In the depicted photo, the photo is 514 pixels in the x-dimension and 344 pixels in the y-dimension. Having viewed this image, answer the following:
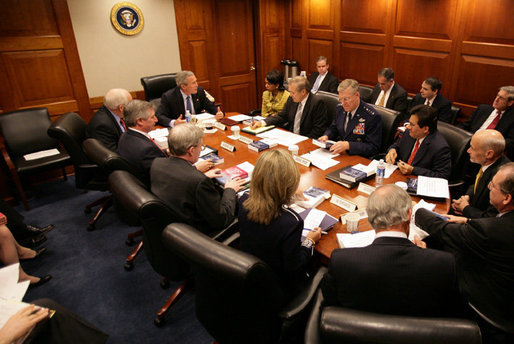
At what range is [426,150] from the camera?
281 cm

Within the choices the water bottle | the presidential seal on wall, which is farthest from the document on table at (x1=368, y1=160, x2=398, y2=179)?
the presidential seal on wall

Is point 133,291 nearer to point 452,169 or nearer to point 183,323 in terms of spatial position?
point 183,323

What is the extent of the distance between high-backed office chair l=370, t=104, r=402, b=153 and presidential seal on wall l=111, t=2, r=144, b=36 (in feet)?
12.3

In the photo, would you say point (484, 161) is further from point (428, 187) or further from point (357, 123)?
point (357, 123)

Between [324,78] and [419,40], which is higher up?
[419,40]

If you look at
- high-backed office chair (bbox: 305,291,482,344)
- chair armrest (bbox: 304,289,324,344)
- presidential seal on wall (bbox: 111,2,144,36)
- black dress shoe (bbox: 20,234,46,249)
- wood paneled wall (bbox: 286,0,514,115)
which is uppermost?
presidential seal on wall (bbox: 111,2,144,36)

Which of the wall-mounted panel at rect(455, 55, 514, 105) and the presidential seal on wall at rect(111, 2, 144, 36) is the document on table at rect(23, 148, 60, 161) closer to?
the presidential seal on wall at rect(111, 2, 144, 36)

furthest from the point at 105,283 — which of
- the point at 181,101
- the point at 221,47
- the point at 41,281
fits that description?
the point at 221,47

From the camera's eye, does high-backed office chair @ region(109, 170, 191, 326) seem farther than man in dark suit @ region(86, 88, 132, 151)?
No

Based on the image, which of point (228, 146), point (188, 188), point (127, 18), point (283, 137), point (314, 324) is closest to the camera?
point (314, 324)

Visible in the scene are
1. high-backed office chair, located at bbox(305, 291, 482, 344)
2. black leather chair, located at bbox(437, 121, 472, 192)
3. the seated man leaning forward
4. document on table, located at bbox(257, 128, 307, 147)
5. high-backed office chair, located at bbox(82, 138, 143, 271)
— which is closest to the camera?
high-backed office chair, located at bbox(305, 291, 482, 344)

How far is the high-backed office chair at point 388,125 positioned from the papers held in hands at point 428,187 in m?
0.88

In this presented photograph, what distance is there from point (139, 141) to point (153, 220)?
1.06m

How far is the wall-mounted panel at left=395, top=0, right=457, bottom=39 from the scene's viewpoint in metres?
4.36
